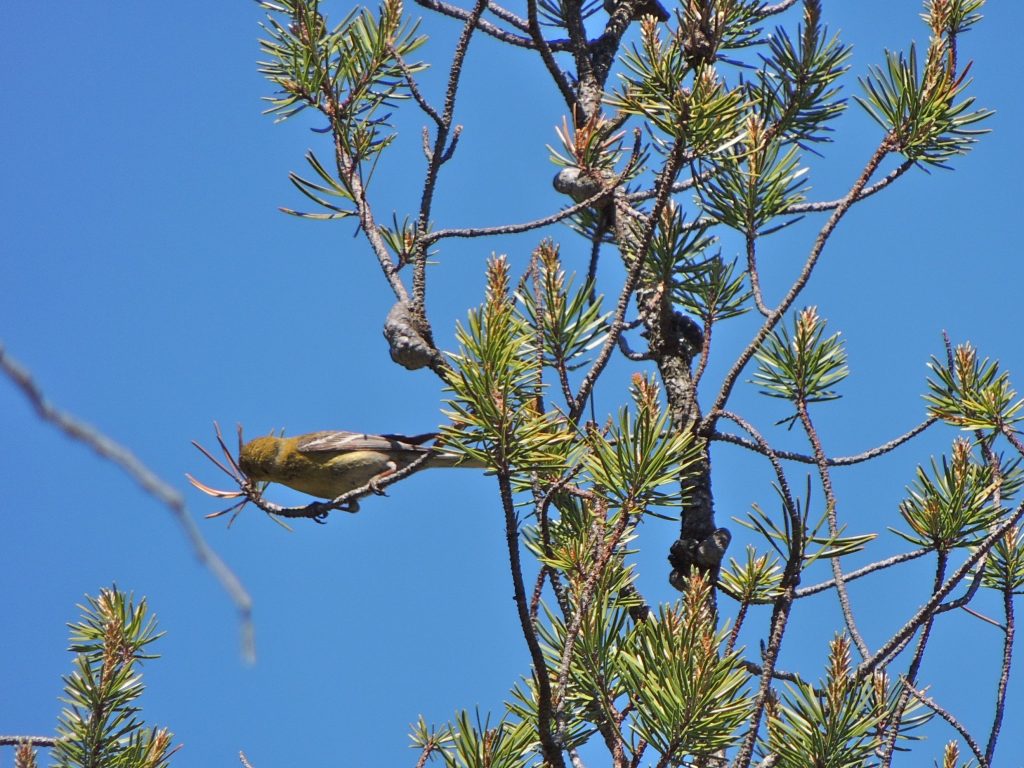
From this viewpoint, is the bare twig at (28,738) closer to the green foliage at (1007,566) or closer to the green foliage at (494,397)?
the green foliage at (494,397)

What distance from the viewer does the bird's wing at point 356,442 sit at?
14.0ft

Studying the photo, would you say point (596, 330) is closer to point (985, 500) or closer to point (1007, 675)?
point (985, 500)

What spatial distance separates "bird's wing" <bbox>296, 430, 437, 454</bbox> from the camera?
425 centimetres

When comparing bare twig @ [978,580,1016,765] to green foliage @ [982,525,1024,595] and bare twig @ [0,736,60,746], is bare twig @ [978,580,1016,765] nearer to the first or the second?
green foliage @ [982,525,1024,595]

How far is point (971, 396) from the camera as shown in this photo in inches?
93.7

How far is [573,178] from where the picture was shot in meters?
2.44

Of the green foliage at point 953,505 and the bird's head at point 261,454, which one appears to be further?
the bird's head at point 261,454

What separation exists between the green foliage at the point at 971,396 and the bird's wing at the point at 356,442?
2.03 meters

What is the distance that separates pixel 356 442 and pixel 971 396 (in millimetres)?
2669

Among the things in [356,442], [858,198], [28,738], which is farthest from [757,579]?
[356,442]

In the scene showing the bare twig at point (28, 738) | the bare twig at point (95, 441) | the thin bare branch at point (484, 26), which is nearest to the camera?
the bare twig at point (95, 441)

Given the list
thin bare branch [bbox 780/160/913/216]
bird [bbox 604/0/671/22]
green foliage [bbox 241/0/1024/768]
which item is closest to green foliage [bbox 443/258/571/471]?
green foliage [bbox 241/0/1024/768]

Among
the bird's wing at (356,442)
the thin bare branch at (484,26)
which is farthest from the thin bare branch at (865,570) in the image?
the bird's wing at (356,442)

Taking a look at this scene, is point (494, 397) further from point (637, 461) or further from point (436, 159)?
point (436, 159)
